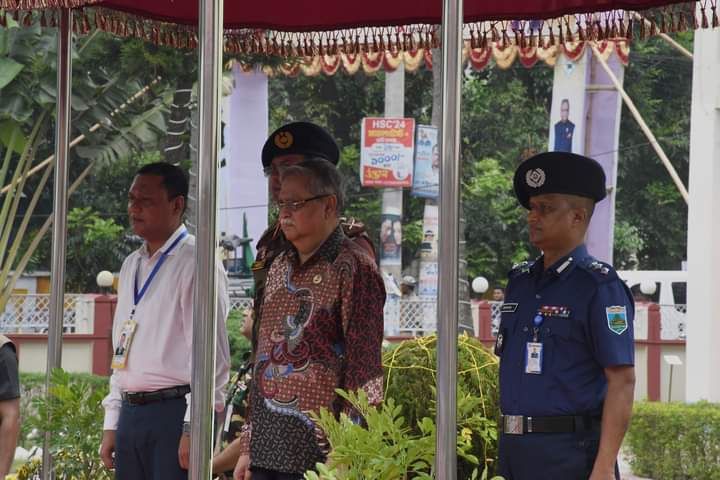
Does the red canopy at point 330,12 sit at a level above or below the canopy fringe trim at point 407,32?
above

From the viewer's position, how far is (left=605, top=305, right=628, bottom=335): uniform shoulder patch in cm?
313

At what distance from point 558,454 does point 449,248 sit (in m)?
1.07

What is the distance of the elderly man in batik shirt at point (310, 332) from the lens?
10.5ft

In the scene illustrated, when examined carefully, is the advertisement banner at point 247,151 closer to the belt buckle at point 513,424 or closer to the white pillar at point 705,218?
the white pillar at point 705,218

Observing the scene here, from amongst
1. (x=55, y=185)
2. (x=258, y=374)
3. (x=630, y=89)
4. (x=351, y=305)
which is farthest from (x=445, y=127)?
(x=630, y=89)

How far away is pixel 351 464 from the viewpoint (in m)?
2.58

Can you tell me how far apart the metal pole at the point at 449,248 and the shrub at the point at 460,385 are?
1728 millimetres

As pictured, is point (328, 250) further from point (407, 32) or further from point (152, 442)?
point (407, 32)

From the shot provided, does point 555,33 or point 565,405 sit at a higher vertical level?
point 555,33

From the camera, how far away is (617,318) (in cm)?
315

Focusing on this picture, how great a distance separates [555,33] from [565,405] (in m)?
1.94

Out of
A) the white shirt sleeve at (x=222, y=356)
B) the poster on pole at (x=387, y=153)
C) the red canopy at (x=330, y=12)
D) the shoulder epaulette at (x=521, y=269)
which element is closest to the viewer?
the shoulder epaulette at (x=521, y=269)

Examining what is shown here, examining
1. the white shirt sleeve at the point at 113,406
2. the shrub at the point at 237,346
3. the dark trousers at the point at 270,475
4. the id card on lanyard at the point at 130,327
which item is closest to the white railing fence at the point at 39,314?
the shrub at the point at 237,346

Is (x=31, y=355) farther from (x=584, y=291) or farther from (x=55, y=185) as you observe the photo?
(x=584, y=291)
